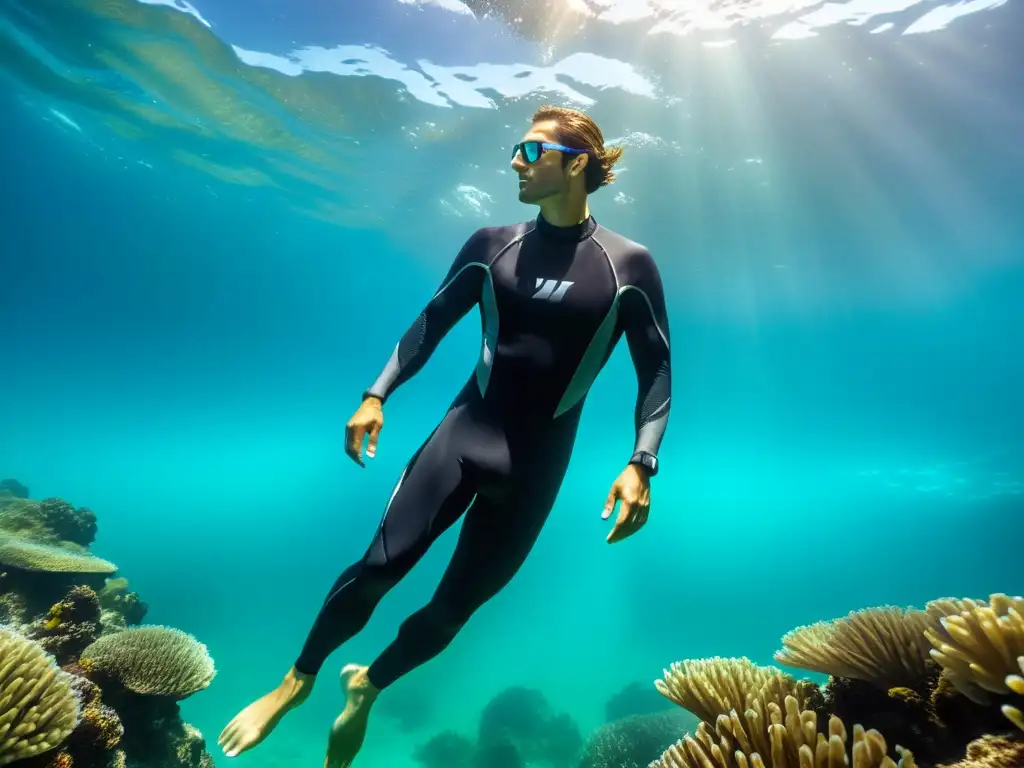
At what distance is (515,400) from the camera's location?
2.91m

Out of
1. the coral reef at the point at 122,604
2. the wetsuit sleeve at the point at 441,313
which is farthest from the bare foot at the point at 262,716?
→ the coral reef at the point at 122,604

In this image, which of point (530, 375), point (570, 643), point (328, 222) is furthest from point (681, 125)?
point (570, 643)

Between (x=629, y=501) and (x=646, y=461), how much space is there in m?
0.26

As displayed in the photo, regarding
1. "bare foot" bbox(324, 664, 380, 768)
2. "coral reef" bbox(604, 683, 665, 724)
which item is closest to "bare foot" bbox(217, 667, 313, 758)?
"bare foot" bbox(324, 664, 380, 768)

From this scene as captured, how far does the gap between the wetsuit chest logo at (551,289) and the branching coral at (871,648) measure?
2.18 meters

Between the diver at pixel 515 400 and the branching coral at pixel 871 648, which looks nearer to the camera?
the branching coral at pixel 871 648

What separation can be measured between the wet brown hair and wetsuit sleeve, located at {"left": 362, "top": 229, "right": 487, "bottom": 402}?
76 cm

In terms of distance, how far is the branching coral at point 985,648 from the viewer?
160 cm

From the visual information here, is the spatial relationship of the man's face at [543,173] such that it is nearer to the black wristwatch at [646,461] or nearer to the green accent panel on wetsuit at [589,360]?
the green accent panel on wetsuit at [589,360]

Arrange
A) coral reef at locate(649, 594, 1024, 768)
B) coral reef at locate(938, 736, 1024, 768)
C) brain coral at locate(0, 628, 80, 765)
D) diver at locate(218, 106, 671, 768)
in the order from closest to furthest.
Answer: coral reef at locate(938, 736, 1024, 768) < coral reef at locate(649, 594, 1024, 768) < brain coral at locate(0, 628, 80, 765) < diver at locate(218, 106, 671, 768)

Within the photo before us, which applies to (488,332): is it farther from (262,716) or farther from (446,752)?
(446,752)

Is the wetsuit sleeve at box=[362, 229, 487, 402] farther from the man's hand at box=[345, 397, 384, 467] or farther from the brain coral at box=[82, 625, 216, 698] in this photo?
the brain coral at box=[82, 625, 216, 698]

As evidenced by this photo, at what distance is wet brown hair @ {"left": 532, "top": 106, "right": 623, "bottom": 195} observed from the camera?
301 cm

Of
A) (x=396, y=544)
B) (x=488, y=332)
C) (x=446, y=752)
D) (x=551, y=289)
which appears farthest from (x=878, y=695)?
(x=446, y=752)
